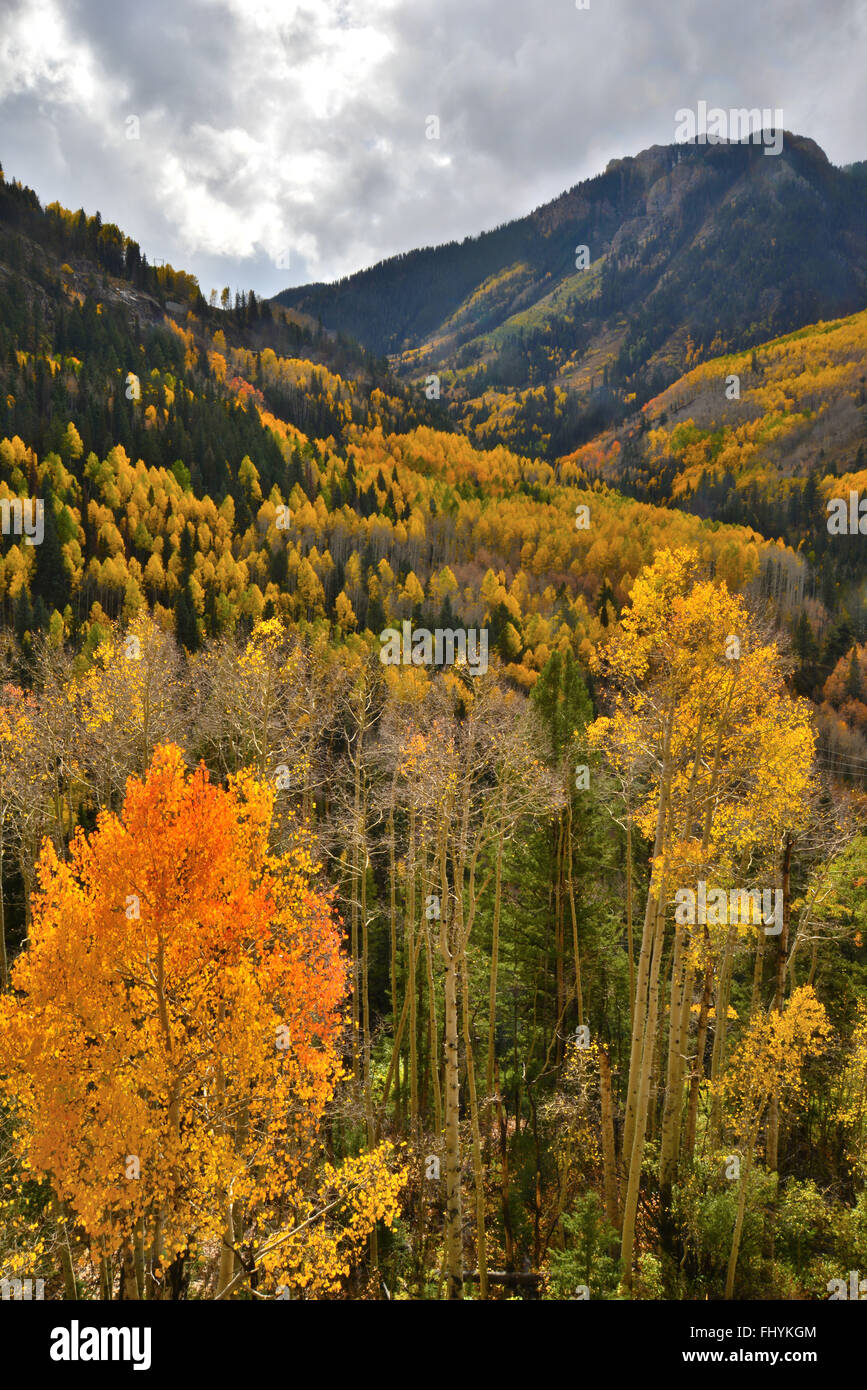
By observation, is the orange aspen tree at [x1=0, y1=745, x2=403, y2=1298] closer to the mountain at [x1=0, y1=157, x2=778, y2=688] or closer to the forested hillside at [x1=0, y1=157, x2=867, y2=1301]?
the forested hillside at [x1=0, y1=157, x2=867, y2=1301]

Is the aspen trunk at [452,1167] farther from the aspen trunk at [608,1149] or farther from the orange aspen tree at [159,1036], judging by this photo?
the aspen trunk at [608,1149]

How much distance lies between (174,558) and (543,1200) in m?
71.5

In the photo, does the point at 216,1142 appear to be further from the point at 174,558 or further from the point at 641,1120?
the point at 174,558

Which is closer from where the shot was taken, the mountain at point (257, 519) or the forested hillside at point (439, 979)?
the forested hillside at point (439, 979)

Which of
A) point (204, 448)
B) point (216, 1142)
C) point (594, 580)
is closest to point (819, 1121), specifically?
point (216, 1142)

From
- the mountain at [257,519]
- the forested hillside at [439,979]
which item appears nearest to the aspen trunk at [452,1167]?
the forested hillside at [439,979]

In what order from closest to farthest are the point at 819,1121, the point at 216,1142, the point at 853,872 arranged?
1. the point at 216,1142
2. the point at 853,872
3. the point at 819,1121

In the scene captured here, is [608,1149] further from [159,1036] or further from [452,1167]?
[159,1036]

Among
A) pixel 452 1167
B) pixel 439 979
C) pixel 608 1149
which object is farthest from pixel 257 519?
pixel 452 1167

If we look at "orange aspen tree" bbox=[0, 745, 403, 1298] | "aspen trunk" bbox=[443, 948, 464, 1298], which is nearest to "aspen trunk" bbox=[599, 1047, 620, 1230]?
"aspen trunk" bbox=[443, 948, 464, 1298]

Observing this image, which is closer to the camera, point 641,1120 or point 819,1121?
point 641,1120

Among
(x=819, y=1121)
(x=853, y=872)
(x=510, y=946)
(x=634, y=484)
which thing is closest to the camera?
(x=853, y=872)

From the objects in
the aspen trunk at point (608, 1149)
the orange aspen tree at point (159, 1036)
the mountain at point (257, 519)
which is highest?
the mountain at point (257, 519)
